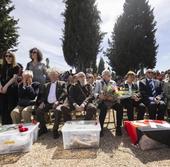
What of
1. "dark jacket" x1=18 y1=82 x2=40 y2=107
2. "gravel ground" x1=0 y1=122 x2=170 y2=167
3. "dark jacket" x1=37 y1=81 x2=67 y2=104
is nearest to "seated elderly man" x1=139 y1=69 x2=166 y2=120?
"gravel ground" x1=0 y1=122 x2=170 y2=167

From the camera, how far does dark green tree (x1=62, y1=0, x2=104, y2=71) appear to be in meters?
24.3

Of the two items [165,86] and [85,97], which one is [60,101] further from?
[165,86]

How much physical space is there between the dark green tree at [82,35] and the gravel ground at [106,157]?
1954cm

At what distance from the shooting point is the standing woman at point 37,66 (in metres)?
6.43

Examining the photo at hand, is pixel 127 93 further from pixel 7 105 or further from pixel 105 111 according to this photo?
pixel 7 105

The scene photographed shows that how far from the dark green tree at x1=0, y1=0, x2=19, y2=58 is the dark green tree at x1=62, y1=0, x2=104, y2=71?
8.02 metres

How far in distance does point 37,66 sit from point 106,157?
3279mm

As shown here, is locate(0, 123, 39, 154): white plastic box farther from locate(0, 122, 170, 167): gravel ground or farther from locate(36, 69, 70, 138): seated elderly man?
locate(36, 69, 70, 138): seated elderly man

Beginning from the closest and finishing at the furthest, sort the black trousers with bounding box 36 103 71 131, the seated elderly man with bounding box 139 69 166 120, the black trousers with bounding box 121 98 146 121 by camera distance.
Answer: the black trousers with bounding box 36 103 71 131
the black trousers with bounding box 121 98 146 121
the seated elderly man with bounding box 139 69 166 120

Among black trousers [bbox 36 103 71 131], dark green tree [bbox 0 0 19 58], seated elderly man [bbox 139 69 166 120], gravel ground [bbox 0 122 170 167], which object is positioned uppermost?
dark green tree [bbox 0 0 19 58]

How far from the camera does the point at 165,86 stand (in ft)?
21.9

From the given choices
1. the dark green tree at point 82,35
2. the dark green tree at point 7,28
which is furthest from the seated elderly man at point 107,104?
the dark green tree at point 82,35

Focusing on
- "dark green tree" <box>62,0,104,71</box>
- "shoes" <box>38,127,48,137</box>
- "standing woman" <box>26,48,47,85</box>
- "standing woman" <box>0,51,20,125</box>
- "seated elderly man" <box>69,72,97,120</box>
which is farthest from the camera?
"dark green tree" <box>62,0,104,71</box>

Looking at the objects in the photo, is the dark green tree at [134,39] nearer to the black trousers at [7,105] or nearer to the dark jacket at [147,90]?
the dark jacket at [147,90]
